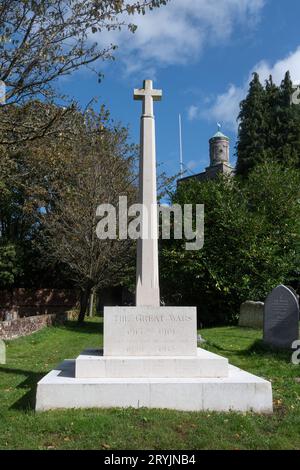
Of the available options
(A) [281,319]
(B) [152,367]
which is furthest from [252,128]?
(B) [152,367]

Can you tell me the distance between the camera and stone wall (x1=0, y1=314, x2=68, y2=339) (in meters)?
17.1

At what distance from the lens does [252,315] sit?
19.0 meters

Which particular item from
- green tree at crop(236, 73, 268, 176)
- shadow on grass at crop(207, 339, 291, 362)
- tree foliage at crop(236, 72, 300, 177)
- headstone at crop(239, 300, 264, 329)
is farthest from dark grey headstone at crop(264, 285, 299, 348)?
green tree at crop(236, 73, 268, 176)

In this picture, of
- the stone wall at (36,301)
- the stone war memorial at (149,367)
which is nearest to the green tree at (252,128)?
the stone wall at (36,301)

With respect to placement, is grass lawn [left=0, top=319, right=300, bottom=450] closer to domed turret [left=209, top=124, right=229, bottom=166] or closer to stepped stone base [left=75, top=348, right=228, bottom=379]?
stepped stone base [left=75, top=348, right=228, bottom=379]

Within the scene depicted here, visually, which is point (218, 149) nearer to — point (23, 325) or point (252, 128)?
point (252, 128)

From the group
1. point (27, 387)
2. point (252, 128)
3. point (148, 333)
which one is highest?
point (252, 128)

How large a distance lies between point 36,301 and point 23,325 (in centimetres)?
1639

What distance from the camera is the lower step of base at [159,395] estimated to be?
6.73 metres

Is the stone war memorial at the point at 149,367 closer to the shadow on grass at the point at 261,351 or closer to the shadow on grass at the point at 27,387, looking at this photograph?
the shadow on grass at the point at 27,387

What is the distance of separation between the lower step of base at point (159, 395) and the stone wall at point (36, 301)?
89.9 feet

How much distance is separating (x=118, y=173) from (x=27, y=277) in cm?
1431

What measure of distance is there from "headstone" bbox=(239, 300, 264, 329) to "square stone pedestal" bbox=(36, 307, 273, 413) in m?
10.6
